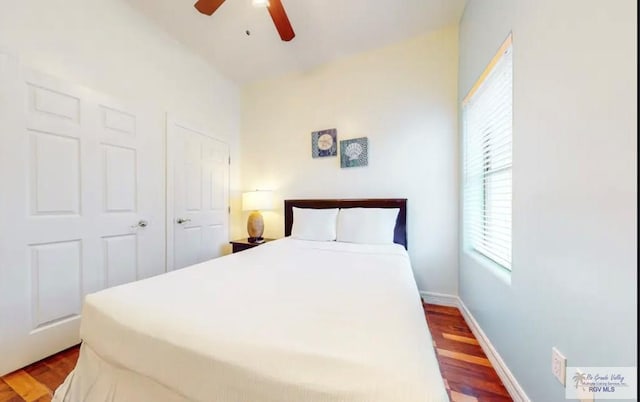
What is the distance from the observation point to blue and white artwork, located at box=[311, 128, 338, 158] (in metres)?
2.86

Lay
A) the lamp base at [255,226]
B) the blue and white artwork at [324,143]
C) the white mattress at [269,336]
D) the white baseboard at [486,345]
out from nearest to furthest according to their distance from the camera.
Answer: the white mattress at [269,336] < the white baseboard at [486,345] < the blue and white artwork at [324,143] < the lamp base at [255,226]

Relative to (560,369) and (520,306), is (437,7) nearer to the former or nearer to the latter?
(520,306)

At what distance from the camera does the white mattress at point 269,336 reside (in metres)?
0.58

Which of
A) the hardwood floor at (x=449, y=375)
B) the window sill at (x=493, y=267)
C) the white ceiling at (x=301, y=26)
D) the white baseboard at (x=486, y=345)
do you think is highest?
the white ceiling at (x=301, y=26)

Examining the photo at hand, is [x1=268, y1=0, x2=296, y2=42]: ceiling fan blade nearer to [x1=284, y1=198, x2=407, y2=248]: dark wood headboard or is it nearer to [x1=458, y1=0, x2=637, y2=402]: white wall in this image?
[x1=458, y1=0, x2=637, y2=402]: white wall

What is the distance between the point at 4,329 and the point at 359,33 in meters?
3.61

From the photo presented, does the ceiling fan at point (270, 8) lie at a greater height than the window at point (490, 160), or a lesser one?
greater

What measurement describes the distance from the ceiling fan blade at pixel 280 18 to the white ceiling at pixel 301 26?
1.04ft

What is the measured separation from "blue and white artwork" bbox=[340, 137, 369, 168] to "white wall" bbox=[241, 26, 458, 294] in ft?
0.21

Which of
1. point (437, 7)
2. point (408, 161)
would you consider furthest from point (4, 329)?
point (437, 7)

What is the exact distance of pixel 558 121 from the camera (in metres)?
0.94

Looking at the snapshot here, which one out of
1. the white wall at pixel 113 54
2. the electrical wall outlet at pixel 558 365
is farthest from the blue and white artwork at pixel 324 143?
the electrical wall outlet at pixel 558 365

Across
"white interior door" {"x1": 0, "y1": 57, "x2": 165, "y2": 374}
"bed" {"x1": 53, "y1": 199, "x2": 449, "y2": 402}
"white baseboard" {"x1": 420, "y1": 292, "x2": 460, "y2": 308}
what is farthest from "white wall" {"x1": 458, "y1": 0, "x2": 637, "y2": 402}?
"white interior door" {"x1": 0, "y1": 57, "x2": 165, "y2": 374}

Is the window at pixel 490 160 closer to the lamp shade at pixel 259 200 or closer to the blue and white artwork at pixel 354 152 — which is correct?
the blue and white artwork at pixel 354 152
